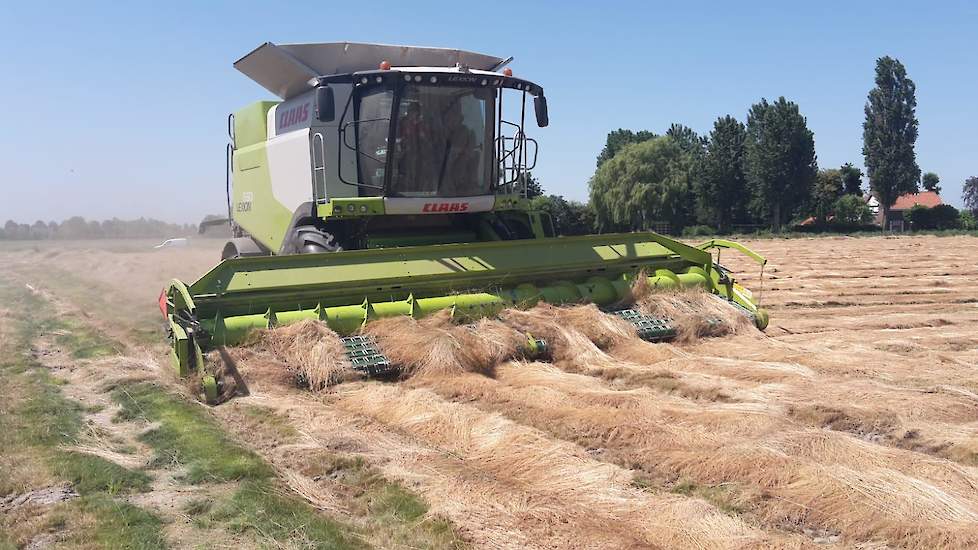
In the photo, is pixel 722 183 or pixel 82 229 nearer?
pixel 82 229

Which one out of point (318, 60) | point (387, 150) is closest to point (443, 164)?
point (387, 150)

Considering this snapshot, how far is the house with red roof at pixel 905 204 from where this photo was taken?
57.7 metres

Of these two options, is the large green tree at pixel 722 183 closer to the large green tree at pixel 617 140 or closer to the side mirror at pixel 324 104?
the large green tree at pixel 617 140

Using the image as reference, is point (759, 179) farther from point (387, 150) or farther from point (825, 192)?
point (387, 150)

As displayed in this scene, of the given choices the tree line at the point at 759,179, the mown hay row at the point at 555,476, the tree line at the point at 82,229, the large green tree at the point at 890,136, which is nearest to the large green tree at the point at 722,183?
the tree line at the point at 759,179

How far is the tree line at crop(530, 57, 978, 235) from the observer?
54.2m

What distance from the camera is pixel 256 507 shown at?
3.76 metres

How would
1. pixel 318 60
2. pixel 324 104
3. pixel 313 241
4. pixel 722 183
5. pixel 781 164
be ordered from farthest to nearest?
pixel 722 183, pixel 781 164, pixel 318 60, pixel 313 241, pixel 324 104

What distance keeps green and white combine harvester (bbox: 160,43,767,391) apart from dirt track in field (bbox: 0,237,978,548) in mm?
784

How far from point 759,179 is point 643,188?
306 inches

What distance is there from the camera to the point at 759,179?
54.5 metres

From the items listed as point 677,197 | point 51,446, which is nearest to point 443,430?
point 51,446

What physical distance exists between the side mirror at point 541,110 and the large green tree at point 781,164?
158ft

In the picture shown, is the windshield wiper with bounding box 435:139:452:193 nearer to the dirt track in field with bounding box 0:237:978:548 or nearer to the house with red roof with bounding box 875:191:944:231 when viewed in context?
the dirt track in field with bounding box 0:237:978:548
